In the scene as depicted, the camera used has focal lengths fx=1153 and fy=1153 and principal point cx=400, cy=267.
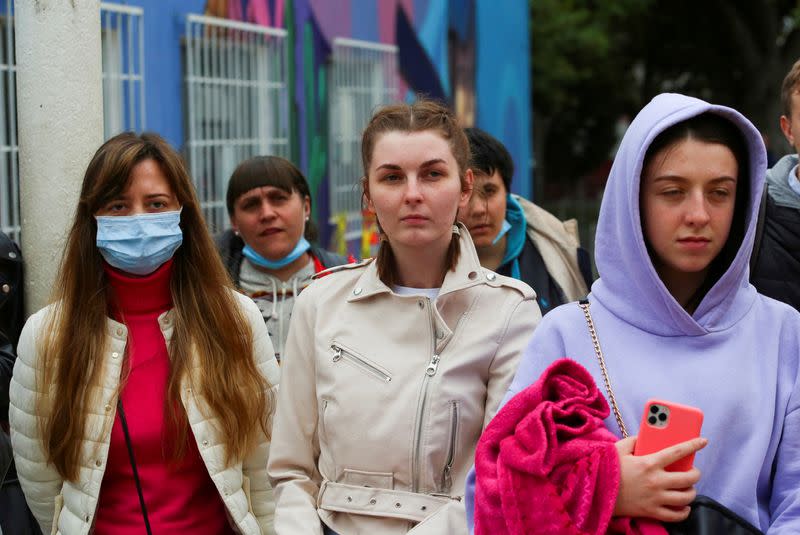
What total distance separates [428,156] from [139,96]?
5154 mm

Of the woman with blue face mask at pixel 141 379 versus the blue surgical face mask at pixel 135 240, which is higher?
the blue surgical face mask at pixel 135 240

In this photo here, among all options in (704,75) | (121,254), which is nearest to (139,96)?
(121,254)

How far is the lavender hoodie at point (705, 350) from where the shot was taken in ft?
8.13

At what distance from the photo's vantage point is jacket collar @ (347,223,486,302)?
10.1 ft

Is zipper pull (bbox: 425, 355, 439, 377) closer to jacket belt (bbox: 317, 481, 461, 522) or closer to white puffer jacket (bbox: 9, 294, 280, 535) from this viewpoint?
jacket belt (bbox: 317, 481, 461, 522)

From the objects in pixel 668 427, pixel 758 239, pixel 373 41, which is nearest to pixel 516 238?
pixel 758 239

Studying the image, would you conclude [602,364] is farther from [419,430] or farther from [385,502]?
[385,502]

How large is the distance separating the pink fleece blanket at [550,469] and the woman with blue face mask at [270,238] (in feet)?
8.85

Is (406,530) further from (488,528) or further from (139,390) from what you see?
(139,390)

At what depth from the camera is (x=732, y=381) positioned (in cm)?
251

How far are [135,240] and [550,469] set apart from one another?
5.83 ft

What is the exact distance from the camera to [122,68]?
775 cm

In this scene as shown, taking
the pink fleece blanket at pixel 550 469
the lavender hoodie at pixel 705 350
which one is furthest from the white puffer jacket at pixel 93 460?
the pink fleece blanket at pixel 550 469

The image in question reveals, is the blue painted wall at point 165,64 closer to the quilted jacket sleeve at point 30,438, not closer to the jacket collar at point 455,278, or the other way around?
the quilted jacket sleeve at point 30,438
